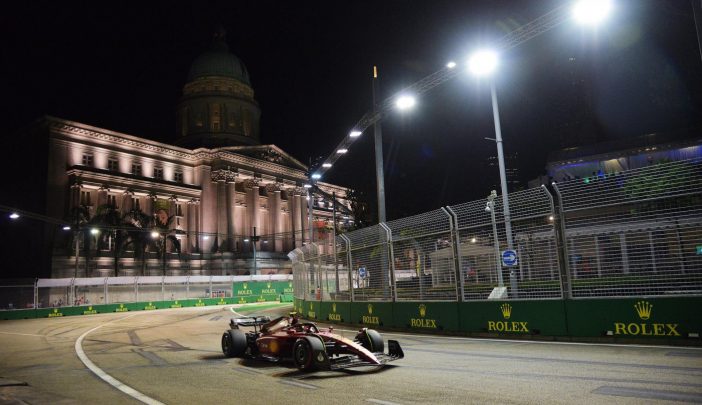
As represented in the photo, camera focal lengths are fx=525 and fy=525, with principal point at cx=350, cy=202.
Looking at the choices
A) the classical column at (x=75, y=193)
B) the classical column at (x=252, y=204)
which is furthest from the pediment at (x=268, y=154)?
the classical column at (x=75, y=193)

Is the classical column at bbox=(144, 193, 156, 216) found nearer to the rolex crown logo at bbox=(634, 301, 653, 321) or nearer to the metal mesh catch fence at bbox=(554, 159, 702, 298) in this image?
the metal mesh catch fence at bbox=(554, 159, 702, 298)

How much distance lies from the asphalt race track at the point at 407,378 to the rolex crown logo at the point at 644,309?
0.83 metres

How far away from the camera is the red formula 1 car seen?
882 centimetres

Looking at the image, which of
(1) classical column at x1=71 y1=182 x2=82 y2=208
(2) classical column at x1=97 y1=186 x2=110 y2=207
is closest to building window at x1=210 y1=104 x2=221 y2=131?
(2) classical column at x1=97 y1=186 x2=110 y2=207

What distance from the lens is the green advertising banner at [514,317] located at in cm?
1288

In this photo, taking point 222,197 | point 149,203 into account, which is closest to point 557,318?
point 149,203

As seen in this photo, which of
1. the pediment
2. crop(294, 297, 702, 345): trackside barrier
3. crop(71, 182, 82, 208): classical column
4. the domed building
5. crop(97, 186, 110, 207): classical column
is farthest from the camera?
the pediment

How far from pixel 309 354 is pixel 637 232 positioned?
7.65m

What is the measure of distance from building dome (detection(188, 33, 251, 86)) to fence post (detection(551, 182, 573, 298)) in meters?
84.1

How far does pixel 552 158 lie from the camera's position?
74062 mm

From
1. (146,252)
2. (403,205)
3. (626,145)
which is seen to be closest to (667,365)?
(403,205)

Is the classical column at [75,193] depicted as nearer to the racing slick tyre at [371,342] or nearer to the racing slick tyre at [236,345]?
the racing slick tyre at [236,345]

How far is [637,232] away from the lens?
11445 millimetres

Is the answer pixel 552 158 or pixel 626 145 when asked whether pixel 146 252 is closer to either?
pixel 552 158
